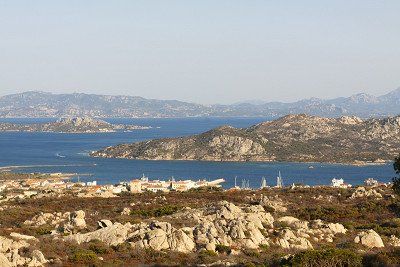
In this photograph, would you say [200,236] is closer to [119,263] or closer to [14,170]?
[119,263]

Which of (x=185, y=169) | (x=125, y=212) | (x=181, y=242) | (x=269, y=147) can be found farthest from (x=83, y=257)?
(x=269, y=147)

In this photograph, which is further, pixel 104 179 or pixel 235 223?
pixel 104 179

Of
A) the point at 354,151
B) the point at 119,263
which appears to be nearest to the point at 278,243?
the point at 119,263

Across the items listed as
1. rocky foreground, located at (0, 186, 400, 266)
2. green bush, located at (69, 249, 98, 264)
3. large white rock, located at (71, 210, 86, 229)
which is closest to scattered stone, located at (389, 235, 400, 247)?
rocky foreground, located at (0, 186, 400, 266)

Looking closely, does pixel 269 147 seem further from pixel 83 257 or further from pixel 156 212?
pixel 83 257

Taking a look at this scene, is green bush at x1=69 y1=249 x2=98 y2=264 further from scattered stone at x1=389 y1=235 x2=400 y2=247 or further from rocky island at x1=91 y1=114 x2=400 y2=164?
rocky island at x1=91 y1=114 x2=400 y2=164

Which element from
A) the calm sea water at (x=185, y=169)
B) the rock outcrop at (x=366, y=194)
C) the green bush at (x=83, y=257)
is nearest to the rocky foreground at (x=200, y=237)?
the green bush at (x=83, y=257)

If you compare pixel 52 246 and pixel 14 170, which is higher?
pixel 52 246
